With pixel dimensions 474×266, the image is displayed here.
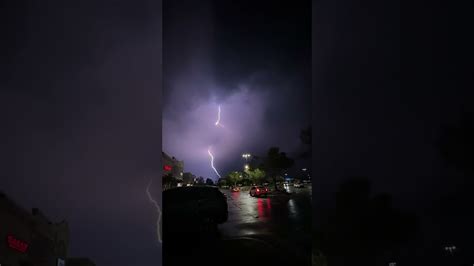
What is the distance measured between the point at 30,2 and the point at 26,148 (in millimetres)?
842

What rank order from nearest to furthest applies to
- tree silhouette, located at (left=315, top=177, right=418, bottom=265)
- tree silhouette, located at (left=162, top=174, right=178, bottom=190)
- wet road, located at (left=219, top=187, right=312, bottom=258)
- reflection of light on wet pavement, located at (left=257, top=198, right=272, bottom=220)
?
tree silhouette, located at (left=162, top=174, right=178, bottom=190) < wet road, located at (left=219, top=187, right=312, bottom=258) < reflection of light on wet pavement, located at (left=257, top=198, right=272, bottom=220) < tree silhouette, located at (left=315, top=177, right=418, bottom=265)

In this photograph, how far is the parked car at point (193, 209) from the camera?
2084mm

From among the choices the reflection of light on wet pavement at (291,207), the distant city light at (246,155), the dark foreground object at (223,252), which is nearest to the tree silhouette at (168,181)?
the dark foreground object at (223,252)

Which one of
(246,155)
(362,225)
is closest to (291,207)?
(246,155)

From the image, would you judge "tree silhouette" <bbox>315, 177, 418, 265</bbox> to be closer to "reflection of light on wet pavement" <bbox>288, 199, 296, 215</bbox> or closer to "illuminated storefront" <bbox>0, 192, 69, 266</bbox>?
"reflection of light on wet pavement" <bbox>288, 199, 296, 215</bbox>

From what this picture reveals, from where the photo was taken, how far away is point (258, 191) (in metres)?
2.48

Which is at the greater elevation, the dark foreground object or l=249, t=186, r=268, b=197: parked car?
l=249, t=186, r=268, b=197: parked car

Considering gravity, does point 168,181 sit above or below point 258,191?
above

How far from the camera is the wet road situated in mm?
2314

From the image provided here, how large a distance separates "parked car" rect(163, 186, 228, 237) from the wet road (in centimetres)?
7

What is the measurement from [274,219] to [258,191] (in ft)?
0.79

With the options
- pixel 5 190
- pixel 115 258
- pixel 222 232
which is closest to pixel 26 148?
pixel 5 190

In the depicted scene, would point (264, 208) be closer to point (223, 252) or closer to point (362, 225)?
point (223, 252)

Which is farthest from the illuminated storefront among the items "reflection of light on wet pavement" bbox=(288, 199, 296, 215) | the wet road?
"reflection of light on wet pavement" bbox=(288, 199, 296, 215)
